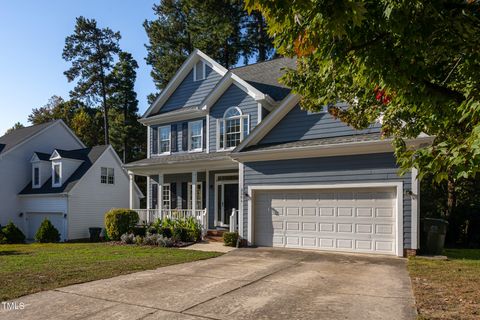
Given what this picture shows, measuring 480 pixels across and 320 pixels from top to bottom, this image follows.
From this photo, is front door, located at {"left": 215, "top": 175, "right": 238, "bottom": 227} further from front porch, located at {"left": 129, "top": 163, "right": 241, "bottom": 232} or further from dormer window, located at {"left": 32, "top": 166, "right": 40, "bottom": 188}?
dormer window, located at {"left": 32, "top": 166, "right": 40, "bottom": 188}

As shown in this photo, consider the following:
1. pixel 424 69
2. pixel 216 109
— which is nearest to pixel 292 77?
pixel 424 69

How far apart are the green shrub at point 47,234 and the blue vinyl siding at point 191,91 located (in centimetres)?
908

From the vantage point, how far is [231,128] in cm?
1792

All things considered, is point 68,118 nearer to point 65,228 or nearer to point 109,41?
point 109,41

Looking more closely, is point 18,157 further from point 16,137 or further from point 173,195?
point 173,195

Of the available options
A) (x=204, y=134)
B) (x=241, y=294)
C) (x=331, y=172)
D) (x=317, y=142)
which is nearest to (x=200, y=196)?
(x=204, y=134)

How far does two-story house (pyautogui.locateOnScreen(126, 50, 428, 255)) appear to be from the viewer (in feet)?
39.8

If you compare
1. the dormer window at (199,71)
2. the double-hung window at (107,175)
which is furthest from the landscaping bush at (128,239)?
the double-hung window at (107,175)

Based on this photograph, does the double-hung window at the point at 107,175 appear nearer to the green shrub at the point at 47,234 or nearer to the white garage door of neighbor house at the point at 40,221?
the white garage door of neighbor house at the point at 40,221

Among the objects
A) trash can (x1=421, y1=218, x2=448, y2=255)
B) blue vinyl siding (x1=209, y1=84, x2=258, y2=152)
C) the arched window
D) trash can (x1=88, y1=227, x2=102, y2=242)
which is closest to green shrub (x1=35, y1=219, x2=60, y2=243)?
trash can (x1=88, y1=227, x2=102, y2=242)

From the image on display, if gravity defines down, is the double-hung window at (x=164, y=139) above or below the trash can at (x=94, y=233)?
above

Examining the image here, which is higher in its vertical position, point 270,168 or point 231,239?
point 270,168

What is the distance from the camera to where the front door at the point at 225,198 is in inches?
699

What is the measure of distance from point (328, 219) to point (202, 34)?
2460 cm
